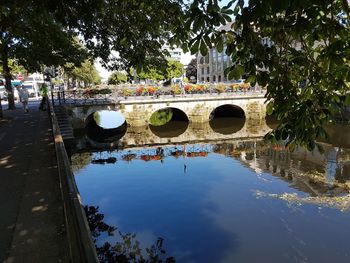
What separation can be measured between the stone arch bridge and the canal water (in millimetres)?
6543

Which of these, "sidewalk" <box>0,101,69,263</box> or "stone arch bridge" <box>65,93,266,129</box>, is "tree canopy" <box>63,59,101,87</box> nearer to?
"stone arch bridge" <box>65,93,266,129</box>

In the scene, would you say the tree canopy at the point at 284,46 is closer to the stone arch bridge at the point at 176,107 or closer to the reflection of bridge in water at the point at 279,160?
the reflection of bridge in water at the point at 279,160

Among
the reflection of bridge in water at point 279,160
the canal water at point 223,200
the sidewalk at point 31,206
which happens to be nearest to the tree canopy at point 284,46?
the sidewalk at point 31,206

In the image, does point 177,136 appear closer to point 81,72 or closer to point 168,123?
point 168,123

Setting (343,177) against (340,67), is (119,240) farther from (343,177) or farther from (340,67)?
(343,177)

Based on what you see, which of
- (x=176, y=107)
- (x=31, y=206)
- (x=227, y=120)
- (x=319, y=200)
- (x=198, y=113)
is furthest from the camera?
(x=227, y=120)

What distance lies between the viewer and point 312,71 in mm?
3320

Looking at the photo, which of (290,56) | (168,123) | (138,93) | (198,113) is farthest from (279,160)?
(168,123)

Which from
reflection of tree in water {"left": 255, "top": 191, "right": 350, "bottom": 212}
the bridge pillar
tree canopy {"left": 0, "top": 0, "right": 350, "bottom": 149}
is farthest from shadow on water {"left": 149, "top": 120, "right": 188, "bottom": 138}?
tree canopy {"left": 0, "top": 0, "right": 350, "bottom": 149}

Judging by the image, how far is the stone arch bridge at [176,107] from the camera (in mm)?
29828

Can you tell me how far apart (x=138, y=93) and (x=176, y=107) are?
392 cm

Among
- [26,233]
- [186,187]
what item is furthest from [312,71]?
[186,187]

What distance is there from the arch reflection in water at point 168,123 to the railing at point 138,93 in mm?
2045

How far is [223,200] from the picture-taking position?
1329cm
